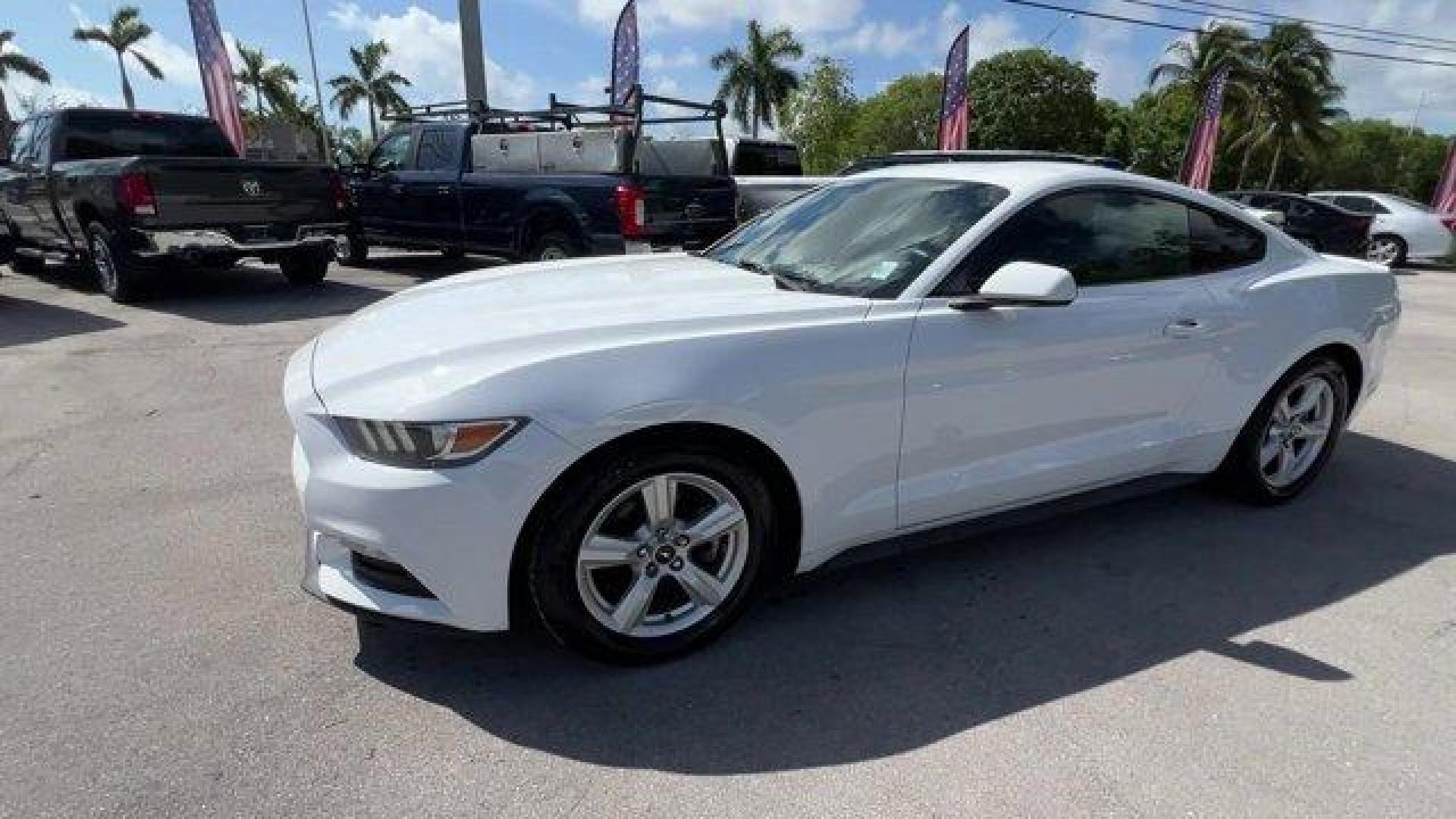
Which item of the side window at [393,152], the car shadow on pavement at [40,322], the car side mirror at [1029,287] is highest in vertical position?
the side window at [393,152]

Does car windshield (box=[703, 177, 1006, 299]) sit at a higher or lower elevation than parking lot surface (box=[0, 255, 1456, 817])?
higher

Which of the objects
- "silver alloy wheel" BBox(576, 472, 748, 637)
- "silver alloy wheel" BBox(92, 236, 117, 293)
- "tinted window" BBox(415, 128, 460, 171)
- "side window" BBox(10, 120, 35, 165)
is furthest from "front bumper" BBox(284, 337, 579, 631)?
"side window" BBox(10, 120, 35, 165)

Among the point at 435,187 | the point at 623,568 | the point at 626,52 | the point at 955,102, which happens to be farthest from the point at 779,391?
the point at 955,102

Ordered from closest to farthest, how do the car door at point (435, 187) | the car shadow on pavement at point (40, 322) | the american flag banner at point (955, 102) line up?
the car shadow on pavement at point (40, 322), the car door at point (435, 187), the american flag banner at point (955, 102)

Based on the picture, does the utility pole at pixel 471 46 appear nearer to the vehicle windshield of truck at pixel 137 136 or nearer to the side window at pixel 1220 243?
the vehicle windshield of truck at pixel 137 136

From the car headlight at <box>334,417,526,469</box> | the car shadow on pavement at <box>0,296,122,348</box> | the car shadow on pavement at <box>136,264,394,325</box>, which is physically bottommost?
the car shadow on pavement at <box>136,264,394,325</box>

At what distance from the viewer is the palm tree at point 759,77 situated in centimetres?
5072

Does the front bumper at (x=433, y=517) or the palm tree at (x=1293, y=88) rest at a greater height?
the palm tree at (x=1293, y=88)

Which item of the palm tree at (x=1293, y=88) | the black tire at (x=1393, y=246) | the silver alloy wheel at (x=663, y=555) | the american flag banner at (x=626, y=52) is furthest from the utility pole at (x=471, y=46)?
the palm tree at (x=1293, y=88)

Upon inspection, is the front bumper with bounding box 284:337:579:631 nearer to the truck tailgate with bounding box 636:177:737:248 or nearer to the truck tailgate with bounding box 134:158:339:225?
the truck tailgate with bounding box 636:177:737:248

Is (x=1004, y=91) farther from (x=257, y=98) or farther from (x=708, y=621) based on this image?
(x=708, y=621)

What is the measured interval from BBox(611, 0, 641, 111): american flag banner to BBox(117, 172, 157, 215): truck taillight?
8.12 meters

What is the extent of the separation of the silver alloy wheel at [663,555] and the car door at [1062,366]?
0.65m

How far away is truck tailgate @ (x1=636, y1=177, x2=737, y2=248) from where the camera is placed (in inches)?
355
